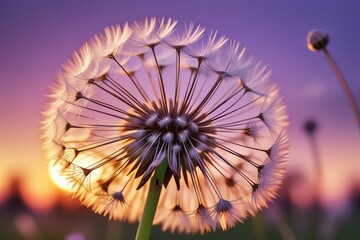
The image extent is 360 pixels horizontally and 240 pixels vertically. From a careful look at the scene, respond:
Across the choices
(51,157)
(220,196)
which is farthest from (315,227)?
(51,157)

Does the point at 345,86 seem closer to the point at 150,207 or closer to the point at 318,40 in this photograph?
the point at 318,40

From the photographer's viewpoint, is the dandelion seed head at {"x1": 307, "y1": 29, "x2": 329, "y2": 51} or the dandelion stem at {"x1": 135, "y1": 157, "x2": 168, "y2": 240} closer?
the dandelion stem at {"x1": 135, "y1": 157, "x2": 168, "y2": 240}

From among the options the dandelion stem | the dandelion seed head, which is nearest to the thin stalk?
the dandelion seed head

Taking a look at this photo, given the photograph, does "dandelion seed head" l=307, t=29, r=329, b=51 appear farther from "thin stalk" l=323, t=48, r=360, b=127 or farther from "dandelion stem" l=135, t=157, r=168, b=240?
"dandelion stem" l=135, t=157, r=168, b=240

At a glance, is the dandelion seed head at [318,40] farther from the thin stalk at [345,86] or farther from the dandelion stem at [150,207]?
the dandelion stem at [150,207]

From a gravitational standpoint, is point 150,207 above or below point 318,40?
below

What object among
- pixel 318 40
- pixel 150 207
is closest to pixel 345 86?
pixel 318 40

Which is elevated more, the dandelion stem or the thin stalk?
the thin stalk

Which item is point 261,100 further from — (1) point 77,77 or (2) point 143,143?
(1) point 77,77
